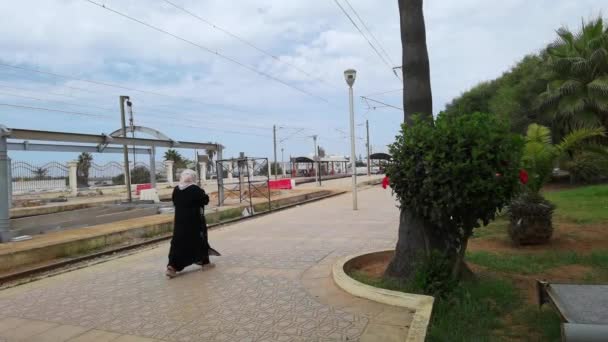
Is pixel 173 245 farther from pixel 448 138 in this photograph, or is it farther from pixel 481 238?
pixel 481 238

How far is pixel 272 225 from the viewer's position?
11445mm

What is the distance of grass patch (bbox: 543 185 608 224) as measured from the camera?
9414mm

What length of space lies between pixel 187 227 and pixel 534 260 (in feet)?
15.9

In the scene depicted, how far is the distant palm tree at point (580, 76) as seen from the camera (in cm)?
1648

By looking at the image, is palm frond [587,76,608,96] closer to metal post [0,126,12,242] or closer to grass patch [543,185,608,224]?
grass patch [543,185,608,224]

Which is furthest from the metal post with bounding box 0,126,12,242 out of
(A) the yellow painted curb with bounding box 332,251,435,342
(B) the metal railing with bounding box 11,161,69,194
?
(B) the metal railing with bounding box 11,161,69,194

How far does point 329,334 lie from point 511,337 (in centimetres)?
152

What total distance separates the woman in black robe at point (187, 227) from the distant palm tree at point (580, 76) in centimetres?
1576

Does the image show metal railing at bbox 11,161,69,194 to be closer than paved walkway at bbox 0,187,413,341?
No

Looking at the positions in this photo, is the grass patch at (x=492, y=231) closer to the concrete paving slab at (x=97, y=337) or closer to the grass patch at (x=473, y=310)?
the grass patch at (x=473, y=310)

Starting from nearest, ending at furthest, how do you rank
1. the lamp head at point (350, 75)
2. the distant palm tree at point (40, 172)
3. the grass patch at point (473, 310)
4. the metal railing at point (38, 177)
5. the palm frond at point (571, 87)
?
the grass patch at point (473, 310) → the lamp head at point (350, 75) → the palm frond at point (571, 87) → the metal railing at point (38, 177) → the distant palm tree at point (40, 172)

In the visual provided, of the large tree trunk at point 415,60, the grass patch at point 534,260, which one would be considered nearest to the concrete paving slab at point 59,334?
the large tree trunk at point 415,60

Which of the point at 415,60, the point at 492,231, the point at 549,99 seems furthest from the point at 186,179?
the point at 549,99

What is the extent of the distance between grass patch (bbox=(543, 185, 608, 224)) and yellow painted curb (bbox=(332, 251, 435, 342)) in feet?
20.9
